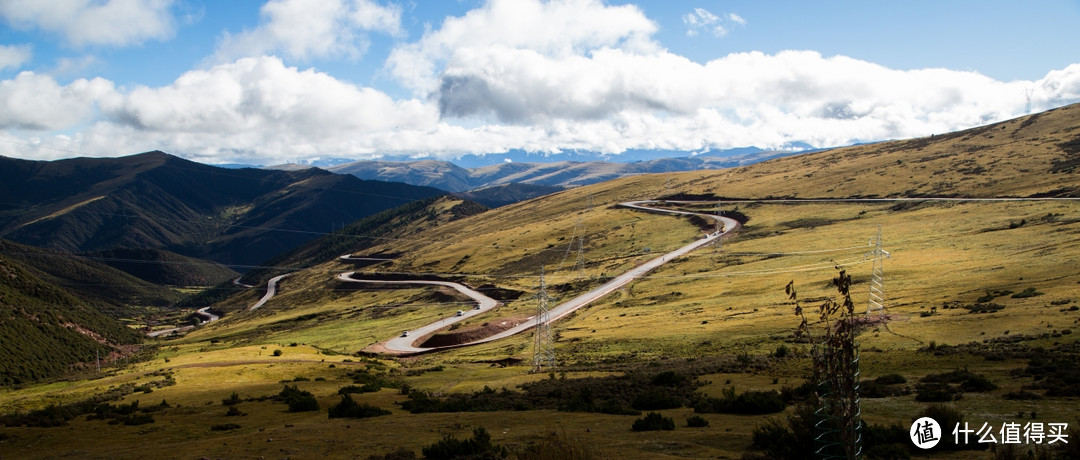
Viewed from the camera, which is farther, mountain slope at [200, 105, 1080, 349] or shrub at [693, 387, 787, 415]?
mountain slope at [200, 105, 1080, 349]

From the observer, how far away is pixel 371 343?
84062 mm

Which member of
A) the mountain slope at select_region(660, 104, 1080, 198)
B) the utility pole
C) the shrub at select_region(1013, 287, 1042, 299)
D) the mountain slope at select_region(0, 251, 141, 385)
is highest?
the mountain slope at select_region(660, 104, 1080, 198)

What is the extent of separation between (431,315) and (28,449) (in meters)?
85.6

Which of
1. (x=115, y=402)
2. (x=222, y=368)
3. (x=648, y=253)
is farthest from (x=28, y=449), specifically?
(x=648, y=253)

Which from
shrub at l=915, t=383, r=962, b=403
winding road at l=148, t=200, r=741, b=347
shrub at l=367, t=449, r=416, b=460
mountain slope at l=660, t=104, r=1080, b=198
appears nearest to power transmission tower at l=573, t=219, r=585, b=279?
winding road at l=148, t=200, r=741, b=347

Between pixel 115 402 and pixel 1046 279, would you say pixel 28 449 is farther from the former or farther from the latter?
pixel 1046 279

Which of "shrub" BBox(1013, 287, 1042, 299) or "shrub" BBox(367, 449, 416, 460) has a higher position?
"shrub" BBox(1013, 287, 1042, 299)

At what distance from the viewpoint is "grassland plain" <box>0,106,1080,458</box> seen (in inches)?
824

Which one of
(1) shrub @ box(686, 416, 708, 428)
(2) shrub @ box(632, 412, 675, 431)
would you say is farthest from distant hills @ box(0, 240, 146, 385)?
(1) shrub @ box(686, 416, 708, 428)

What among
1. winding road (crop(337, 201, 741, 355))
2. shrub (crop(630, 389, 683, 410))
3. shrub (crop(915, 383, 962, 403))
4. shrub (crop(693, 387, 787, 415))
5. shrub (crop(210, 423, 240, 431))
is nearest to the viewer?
shrub (crop(915, 383, 962, 403))

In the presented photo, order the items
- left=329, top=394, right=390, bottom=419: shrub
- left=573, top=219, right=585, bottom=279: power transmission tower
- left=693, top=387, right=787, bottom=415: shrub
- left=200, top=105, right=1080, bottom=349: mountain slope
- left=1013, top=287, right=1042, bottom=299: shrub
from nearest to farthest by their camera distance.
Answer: left=693, top=387, right=787, bottom=415: shrub
left=329, top=394, right=390, bottom=419: shrub
left=1013, top=287, right=1042, bottom=299: shrub
left=200, top=105, right=1080, bottom=349: mountain slope
left=573, top=219, right=585, bottom=279: power transmission tower

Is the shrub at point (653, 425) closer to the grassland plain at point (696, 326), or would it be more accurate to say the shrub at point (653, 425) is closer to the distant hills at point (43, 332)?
the grassland plain at point (696, 326)

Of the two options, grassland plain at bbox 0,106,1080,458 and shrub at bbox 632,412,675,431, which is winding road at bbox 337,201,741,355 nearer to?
grassland plain at bbox 0,106,1080,458

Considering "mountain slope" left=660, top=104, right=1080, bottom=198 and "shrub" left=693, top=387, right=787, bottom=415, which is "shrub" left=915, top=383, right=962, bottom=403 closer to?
"shrub" left=693, top=387, right=787, bottom=415
